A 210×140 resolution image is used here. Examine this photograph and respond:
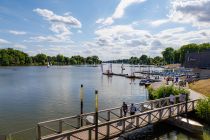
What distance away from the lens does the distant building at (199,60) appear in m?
79.3

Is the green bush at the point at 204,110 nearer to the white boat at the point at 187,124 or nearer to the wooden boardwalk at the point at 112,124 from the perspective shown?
the wooden boardwalk at the point at 112,124

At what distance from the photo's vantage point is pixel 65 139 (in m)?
17.4

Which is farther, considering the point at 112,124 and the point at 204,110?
the point at 204,110

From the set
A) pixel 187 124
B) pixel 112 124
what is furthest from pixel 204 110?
pixel 112 124

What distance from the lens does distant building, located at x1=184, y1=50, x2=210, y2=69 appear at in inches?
3122

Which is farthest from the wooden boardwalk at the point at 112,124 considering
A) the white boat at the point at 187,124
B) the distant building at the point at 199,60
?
the distant building at the point at 199,60

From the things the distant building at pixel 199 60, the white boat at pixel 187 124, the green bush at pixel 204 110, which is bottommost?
the white boat at pixel 187 124

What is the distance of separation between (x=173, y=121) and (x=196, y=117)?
3610 millimetres

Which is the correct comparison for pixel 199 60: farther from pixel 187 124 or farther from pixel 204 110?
pixel 187 124

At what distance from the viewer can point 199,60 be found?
3231 inches

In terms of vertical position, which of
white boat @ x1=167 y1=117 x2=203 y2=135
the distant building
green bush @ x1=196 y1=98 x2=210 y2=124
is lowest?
white boat @ x1=167 y1=117 x2=203 y2=135

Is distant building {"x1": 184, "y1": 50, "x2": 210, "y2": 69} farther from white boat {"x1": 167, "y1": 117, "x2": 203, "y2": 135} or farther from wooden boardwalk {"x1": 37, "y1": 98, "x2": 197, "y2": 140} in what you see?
white boat {"x1": 167, "y1": 117, "x2": 203, "y2": 135}

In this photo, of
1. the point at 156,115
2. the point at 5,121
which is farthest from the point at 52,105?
the point at 156,115

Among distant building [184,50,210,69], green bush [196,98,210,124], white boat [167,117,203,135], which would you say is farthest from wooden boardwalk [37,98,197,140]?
distant building [184,50,210,69]
